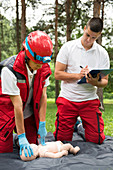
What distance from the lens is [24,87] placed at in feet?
9.20

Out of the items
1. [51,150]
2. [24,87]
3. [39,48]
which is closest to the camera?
[39,48]

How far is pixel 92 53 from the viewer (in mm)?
3822

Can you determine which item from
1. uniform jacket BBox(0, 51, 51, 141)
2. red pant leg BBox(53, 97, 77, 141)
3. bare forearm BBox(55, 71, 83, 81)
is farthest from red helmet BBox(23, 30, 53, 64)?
red pant leg BBox(53, 97, 77, 141)

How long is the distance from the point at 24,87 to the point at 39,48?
55 centimetres

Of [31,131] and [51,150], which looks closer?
[51,150]

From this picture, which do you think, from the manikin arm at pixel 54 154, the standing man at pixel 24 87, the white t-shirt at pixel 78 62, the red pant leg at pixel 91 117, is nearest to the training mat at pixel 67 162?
the manikin arm at pixel 54 154

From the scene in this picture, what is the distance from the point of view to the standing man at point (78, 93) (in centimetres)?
374

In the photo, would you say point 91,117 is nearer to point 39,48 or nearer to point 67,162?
point 67,162

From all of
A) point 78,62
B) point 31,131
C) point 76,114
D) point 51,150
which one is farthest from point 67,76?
point 51,150

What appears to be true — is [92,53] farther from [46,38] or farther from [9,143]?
[9,143]

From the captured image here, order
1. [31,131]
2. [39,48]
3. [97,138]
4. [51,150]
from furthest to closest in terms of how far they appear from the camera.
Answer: [97,138] → [31,131] → [51,150] → [39,48]

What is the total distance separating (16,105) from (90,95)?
150 cm

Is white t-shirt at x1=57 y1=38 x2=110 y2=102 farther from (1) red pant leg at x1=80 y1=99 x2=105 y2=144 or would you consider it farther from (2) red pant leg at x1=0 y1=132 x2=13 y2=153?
(2) red pant leg at x1=0 y1=132 x2=13 y2=153

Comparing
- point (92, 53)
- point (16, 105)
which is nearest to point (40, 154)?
point (16, 105)
